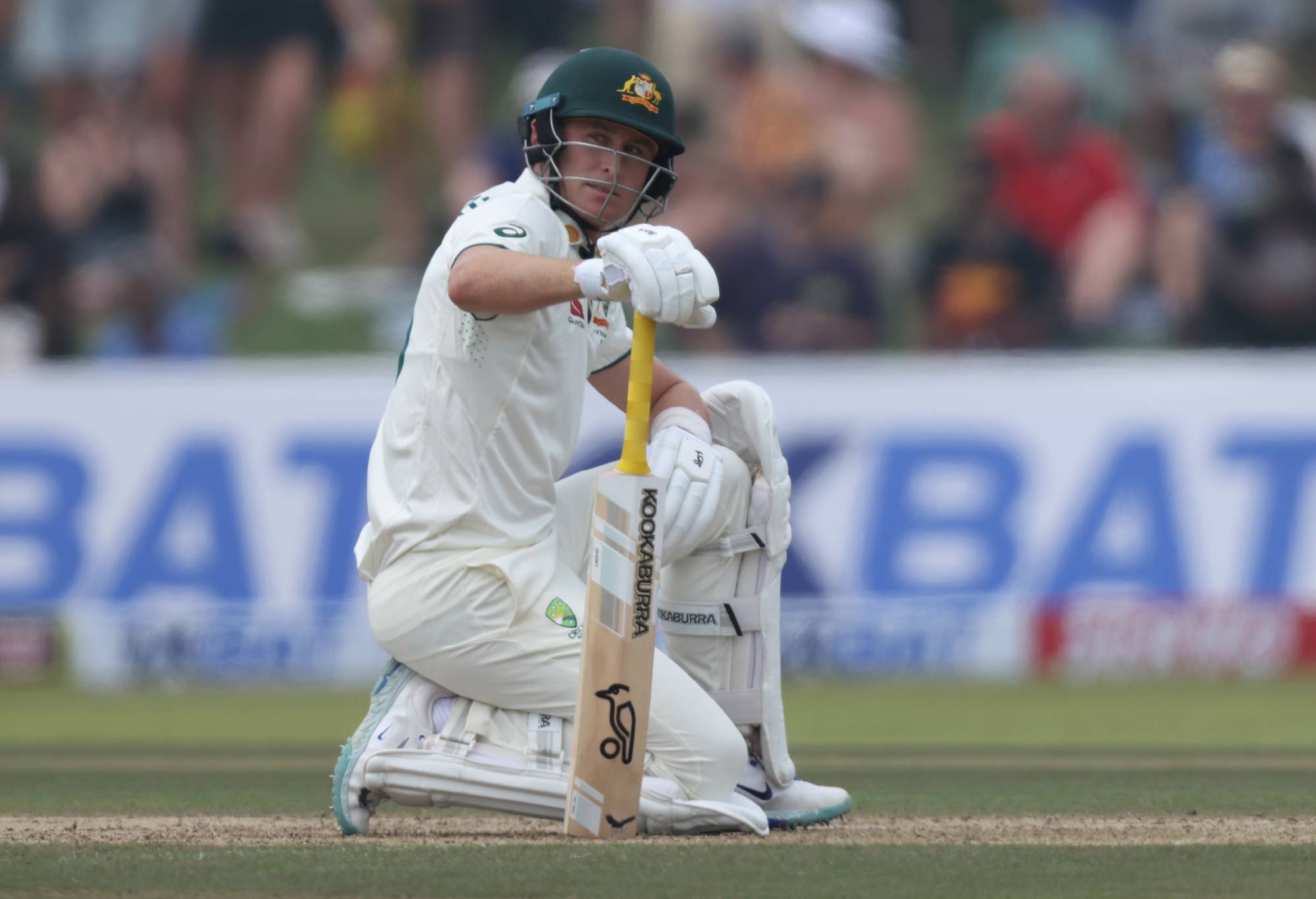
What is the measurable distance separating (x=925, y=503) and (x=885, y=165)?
2.71 m

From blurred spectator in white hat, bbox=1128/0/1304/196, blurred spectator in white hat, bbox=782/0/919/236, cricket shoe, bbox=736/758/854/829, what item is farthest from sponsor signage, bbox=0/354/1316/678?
cricket shoe, bbox=736/758/854/829

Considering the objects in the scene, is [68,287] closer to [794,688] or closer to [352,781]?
[794,688]

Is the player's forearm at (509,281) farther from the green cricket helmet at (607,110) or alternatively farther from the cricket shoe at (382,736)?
the cricket shoe at (382,736)

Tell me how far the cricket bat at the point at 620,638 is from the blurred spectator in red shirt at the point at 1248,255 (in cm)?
Result: 846

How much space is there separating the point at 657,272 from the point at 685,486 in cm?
61

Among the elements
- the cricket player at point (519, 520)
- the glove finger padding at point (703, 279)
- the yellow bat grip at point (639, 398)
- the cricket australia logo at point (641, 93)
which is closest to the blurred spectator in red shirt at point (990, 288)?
the cricket player at point (519, 520)

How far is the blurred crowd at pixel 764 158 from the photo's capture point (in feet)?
37.9

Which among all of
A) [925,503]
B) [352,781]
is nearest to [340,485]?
[925,503]

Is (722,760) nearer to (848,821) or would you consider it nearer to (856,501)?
(848,821)

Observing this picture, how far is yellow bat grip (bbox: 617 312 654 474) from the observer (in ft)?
11.8

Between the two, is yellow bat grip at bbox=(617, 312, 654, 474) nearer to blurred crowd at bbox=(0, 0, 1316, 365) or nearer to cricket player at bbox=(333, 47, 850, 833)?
cricket player at bbox=(333, 47, 850, 833)

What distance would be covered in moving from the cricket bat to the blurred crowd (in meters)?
7.80

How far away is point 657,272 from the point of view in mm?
3426

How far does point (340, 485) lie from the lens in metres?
10.4
